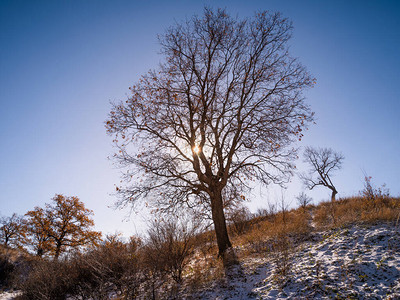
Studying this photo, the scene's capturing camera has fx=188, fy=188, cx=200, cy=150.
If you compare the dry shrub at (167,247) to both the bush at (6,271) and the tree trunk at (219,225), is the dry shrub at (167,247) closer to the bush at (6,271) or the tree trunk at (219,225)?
the tree trunk at (219,225)

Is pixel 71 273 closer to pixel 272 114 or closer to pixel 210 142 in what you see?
pixel 210 142

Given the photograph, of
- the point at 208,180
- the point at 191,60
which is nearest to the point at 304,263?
the point at 208,180

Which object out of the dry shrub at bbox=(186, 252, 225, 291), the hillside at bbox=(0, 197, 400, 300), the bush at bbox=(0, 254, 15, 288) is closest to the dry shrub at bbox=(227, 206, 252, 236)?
the hillside at bbox=(0, 197, 400, 300)

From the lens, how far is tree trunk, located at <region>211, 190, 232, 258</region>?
7156 millimetres

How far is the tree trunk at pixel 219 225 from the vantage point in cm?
716

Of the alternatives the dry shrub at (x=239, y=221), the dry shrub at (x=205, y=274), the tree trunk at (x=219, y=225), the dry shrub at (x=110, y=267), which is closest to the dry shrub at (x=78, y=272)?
the dry shrub at (x=110, y=267)

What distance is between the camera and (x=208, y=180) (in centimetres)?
769

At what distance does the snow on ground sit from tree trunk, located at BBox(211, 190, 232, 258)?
136 cm

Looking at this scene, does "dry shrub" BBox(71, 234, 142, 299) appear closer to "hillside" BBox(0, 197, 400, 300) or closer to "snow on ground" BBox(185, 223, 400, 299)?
"hillside" BBox(0, 197, 400, 300)

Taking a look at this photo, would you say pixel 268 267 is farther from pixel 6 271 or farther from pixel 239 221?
pixel 6 271

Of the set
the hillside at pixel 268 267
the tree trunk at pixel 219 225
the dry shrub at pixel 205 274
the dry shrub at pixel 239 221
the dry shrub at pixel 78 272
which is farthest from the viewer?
the dry shrub at pixel 239 221

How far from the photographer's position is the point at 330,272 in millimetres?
3943

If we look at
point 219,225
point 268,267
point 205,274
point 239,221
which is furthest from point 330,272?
point 239,221

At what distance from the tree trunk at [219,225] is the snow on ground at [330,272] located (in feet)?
4.46
